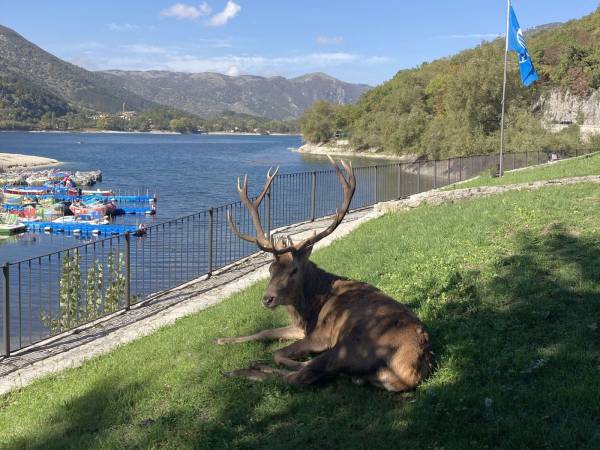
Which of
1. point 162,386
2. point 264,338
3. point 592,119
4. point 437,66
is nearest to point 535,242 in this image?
point 264,338

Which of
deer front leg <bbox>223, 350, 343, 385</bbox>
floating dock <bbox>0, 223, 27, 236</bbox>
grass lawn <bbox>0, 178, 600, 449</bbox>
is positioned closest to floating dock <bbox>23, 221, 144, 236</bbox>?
floating dock <bbox>0, 223, 27, 236</bbox>

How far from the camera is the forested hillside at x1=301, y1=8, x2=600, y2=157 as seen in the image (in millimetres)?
52250

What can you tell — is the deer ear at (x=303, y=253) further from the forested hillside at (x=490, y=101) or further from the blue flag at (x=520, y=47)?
the forested hillside at (x=490, y=101)

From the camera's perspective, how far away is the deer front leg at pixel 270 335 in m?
7.41

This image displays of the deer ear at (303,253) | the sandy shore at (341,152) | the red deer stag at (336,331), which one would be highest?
the sandy shore at (341,152)

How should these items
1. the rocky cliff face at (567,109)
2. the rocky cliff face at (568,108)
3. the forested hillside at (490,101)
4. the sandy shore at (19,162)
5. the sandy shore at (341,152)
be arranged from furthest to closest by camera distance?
the sandy shore at (341,152), the sandy shore at (19,162), the rocky cliff face at (568,108), the rocky cliff face at (567,109), the forested hillside at (490,101)

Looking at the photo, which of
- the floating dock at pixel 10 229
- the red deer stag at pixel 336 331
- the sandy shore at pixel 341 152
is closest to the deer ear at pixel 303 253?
the red deer stag at pixel 336 331

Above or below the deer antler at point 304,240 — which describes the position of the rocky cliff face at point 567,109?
above

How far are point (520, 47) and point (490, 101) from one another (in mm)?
34410

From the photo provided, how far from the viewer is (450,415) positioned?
17.5 feet

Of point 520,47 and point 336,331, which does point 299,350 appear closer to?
point 336,331

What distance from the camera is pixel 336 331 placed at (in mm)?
6566

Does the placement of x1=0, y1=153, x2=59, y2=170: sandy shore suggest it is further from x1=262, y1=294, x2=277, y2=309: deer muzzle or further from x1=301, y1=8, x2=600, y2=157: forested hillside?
x1=262, y1=294, x2=277, y2=309: deer muzzle

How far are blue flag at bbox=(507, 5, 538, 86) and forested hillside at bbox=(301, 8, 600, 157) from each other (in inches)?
850
